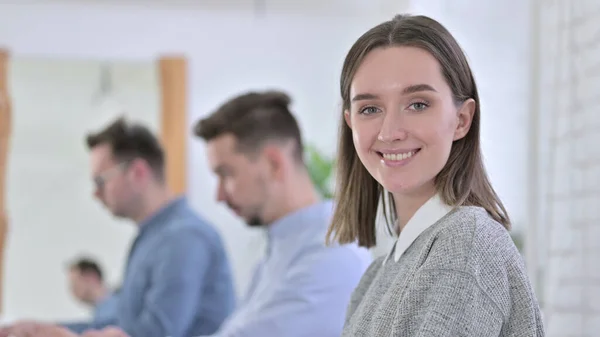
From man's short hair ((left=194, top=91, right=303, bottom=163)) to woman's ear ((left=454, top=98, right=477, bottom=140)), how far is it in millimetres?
1213

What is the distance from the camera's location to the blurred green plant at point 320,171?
17.6ft

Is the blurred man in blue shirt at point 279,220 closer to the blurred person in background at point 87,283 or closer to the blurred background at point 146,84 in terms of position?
the blurred background at point 146,84

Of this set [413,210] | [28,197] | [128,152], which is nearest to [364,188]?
[413,210]

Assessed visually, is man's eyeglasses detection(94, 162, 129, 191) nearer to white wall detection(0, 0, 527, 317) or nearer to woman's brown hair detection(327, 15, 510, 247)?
white wall detection(0, 0, 527, 317)

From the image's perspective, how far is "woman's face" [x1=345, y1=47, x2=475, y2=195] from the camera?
110 centimetres

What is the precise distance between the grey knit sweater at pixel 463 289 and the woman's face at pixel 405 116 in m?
0.09

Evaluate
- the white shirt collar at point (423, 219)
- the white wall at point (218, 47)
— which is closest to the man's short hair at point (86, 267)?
the white wall at point (218, 47)

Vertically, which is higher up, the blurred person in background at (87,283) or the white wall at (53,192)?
the white wall at (53,192)

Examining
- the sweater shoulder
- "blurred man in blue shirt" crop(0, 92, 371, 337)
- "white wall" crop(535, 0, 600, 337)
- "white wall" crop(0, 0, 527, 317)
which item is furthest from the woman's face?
"white wall" crop(0, 0, 527, 317)

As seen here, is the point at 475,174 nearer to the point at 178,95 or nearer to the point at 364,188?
the point at 364,188

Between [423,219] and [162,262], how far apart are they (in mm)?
1823

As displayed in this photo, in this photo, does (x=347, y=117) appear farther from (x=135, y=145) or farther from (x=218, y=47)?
(x=218, y=47)

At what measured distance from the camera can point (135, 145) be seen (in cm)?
344

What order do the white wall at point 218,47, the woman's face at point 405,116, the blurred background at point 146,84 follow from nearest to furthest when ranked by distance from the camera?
1. the woman's face at point 405,116
2. the blurred background at point 146,84
3. the white wall at point 218,47
